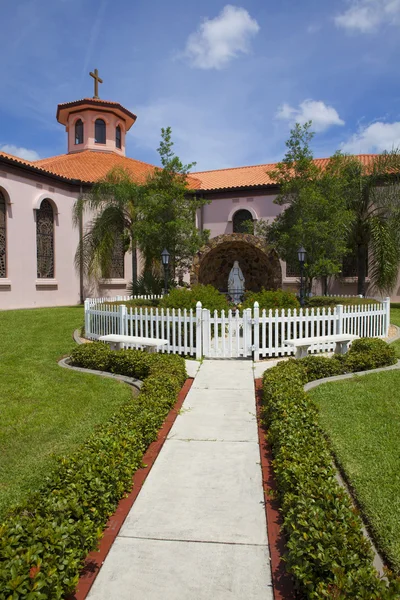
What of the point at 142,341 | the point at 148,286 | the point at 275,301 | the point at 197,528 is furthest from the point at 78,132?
the point at 197,528

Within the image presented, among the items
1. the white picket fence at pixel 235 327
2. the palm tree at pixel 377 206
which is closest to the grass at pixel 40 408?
the white picket fence at pixel 235 327

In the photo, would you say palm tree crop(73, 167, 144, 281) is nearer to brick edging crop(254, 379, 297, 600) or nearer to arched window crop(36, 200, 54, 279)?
arched window crop(36, 200, 54, 279)

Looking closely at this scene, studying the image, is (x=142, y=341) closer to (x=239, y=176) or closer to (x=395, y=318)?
(x=395, y=318)

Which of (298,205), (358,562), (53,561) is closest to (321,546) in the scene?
(358,562)

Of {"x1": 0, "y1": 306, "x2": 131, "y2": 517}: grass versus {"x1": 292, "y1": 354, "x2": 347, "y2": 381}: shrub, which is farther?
{"x1": 292, "y1": 354, "x2": 347, "y2": 381}: shrub

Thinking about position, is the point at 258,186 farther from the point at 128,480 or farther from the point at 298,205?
the point at 128,480

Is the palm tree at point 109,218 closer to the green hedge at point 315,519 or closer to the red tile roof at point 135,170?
the red tile roof at point 135,170

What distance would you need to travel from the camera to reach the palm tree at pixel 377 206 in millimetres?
18562

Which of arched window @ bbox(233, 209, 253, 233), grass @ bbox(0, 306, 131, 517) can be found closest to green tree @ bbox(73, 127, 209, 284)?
arched window @ bbox(233, 209, 253, 233)

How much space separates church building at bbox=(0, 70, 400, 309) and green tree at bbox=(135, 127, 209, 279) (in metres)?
0.89

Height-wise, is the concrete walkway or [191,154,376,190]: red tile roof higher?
[191,154,376,190]: red tile roof

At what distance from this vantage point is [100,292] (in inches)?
892

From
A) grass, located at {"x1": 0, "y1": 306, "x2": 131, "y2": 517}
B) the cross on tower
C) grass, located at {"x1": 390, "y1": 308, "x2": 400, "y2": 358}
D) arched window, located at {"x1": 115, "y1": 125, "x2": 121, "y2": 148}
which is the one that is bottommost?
grass, located at {"x1": 0, "y1": 306, "x2": 131, "y2": 517}

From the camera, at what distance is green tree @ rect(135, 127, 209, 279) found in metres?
17.4
